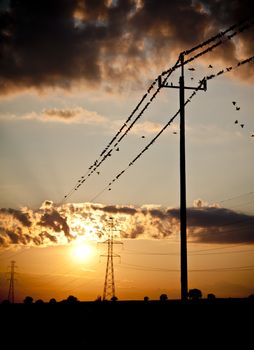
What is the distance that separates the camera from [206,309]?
22766 mm

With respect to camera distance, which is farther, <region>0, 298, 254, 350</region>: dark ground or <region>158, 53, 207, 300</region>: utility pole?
<region>158, 53, 207, 300</region>: utility pole

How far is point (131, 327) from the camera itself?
22.0 m

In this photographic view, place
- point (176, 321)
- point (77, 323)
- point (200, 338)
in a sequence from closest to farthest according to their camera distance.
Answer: point (200, 338) < point (176, 321) < point (77, 323)

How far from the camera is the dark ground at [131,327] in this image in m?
19.3

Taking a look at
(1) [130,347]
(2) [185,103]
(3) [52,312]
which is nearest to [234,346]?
(1) [130,347]

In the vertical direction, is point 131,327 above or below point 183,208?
below

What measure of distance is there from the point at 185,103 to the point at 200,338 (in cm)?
1227

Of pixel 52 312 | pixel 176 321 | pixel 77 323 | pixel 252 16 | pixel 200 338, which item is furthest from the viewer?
pixel 52 312

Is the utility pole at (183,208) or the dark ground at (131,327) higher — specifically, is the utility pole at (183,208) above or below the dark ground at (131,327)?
above

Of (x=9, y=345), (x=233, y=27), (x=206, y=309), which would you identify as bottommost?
(x=9, y=345)

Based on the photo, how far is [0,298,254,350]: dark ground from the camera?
1931 centimetres

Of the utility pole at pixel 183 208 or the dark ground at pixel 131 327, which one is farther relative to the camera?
the utility pole at pixel 183 208

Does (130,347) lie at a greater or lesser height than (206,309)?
lesser

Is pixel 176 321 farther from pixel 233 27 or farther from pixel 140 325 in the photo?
pixel 233 27
